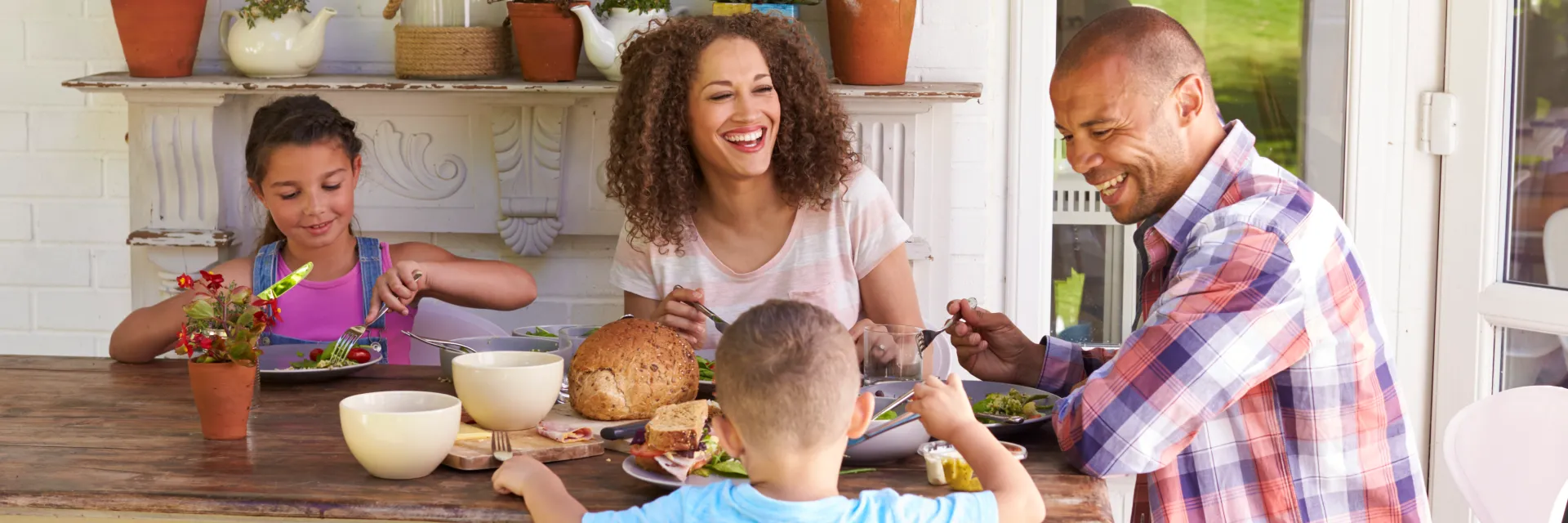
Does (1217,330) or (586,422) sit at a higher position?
(1217,330)

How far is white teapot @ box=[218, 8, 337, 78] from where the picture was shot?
2648mm

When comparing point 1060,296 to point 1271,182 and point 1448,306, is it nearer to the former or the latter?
point 1448,306

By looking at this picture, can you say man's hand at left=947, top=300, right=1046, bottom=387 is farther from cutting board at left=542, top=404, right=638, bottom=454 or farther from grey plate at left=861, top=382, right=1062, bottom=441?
cutting board at left=542, top=404, right=638, bottom=454

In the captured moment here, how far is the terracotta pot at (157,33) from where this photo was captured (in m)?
2.66

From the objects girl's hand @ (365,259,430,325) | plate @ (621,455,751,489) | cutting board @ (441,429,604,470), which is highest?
girl's hand @ (365,259,430,325)

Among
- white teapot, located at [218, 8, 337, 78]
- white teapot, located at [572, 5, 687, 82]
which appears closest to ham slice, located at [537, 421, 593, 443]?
white teapot, located at [572, 5, 687, 82]

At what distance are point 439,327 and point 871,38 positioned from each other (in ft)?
3.40

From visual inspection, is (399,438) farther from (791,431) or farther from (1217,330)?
(1217,330)

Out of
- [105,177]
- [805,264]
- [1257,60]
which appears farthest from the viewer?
[105,177]

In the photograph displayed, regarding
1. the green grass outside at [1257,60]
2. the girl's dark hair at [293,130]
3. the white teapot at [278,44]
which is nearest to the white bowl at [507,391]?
the girl's dark hair at [293,130]

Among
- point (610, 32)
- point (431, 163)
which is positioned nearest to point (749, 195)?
point (610, 32)

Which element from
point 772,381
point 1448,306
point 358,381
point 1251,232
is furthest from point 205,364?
point 1448,306

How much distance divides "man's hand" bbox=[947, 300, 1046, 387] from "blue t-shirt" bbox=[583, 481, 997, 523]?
63cm

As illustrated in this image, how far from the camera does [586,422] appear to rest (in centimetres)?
151
